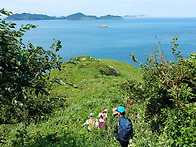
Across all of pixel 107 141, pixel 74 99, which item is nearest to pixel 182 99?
pixel 107 141

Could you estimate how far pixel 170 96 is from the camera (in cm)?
789

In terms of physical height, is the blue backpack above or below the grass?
above

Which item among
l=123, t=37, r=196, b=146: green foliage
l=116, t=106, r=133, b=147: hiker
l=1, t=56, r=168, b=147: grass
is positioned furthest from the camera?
l=1, t=56, r=168, b=147: grass

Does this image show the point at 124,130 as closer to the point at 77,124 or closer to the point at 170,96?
the point at 170,96

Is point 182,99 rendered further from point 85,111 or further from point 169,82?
point 85,111

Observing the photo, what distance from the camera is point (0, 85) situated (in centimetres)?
562

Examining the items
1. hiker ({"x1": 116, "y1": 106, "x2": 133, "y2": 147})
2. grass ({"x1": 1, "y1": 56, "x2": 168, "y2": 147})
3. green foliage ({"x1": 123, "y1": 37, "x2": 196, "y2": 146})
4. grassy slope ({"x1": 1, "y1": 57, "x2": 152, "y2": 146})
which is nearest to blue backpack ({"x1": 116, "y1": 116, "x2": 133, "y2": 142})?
hiker ({"x1": 116, "y1": 106, "x2": 133, "y2": 147})

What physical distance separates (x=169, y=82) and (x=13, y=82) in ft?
19.1

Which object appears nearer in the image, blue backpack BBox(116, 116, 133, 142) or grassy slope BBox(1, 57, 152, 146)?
blue backpack BBox(116, 116, 133, 142)

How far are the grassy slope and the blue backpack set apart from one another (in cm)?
64

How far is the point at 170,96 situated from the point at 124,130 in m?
2.29

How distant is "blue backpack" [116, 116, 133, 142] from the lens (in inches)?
337

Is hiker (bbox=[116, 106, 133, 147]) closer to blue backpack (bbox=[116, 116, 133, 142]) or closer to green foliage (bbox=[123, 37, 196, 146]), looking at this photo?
blue backpack (bbox=[116, 116, 133, 142])

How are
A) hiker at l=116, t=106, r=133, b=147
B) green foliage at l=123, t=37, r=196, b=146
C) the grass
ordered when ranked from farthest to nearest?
the grass < hiker at l=116, t=106, r=133, b=147 < green foliage at l=123, t=37, r=196, b=146
